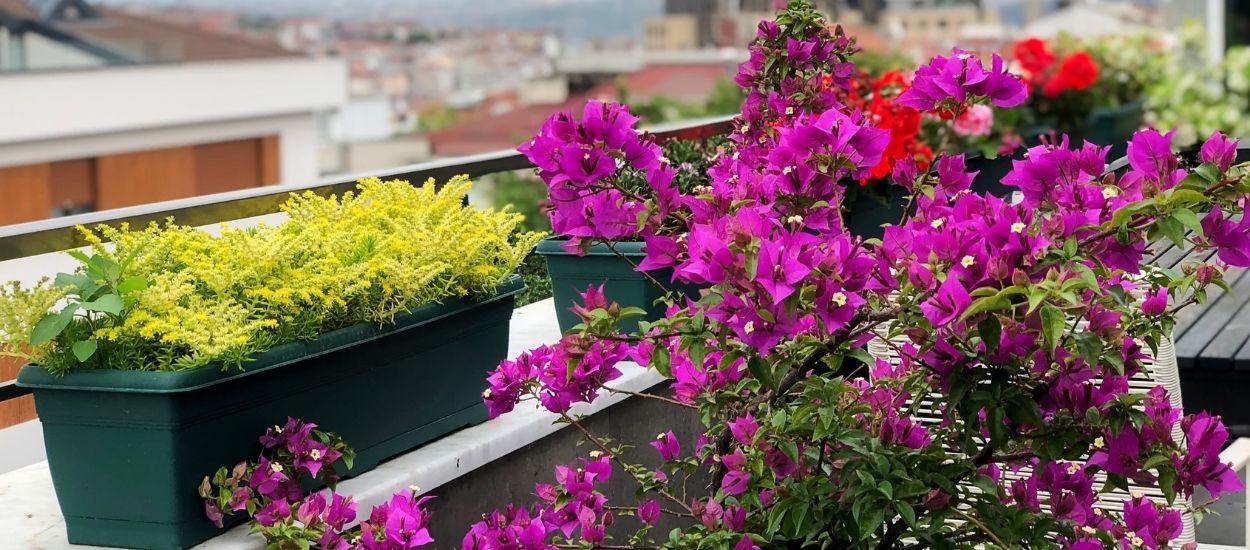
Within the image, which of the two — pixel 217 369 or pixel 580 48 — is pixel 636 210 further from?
→ pixel 580 48

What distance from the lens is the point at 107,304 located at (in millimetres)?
1711

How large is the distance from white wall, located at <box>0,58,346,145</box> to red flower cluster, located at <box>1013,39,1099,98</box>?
25.3 meters

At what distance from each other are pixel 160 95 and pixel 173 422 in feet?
107

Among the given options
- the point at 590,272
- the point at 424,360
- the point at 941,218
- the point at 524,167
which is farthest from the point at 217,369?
the point at 524,167

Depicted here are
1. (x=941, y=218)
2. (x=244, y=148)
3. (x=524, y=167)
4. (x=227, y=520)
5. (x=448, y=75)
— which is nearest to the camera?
(x=941, y=218)

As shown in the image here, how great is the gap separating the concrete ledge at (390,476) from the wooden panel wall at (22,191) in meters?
29.7

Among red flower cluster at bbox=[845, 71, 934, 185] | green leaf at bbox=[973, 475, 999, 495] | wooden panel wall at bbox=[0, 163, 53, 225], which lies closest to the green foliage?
red flower cluster at bbox=[845, 71, 934, 185]

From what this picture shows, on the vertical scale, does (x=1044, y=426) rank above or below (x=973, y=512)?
above

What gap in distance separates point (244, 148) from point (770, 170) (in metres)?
36.1

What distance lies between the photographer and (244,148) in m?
36.2

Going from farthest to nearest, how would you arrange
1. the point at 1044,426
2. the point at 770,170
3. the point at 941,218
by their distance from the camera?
the point at 770,170 < the point at 1044,426 < the point at 941,218

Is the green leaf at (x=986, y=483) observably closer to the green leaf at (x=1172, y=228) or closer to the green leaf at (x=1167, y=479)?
the green leaf at (x=1167, y=479)

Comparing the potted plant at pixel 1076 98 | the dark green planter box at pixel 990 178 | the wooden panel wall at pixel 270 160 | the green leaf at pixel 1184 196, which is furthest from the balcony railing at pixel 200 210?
the wooden panel wall at pixel 270 160

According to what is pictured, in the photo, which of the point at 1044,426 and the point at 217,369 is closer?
the point at 1044,426
